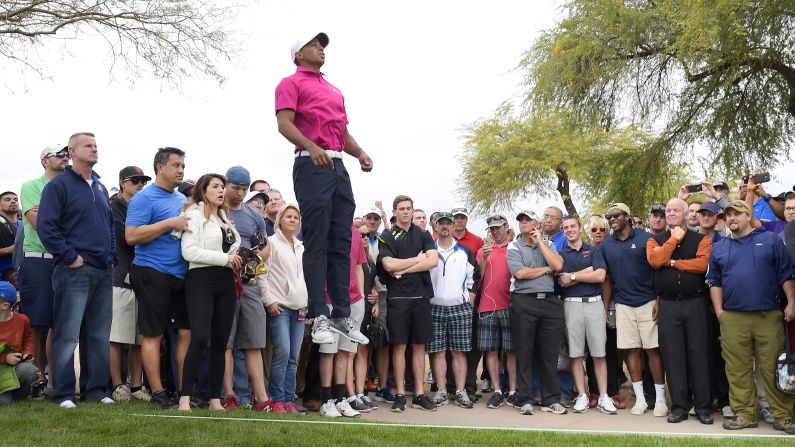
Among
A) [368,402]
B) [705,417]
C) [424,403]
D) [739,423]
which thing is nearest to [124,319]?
[368,402]

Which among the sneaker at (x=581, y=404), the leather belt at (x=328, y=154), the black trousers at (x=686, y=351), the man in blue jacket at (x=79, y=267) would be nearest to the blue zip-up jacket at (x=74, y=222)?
the man in blue jacket at (x=79, y=267)

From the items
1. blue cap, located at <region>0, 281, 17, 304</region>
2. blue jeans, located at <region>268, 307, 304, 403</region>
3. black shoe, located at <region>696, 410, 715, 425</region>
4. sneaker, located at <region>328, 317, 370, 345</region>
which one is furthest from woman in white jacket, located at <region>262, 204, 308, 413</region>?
black shoe, located at <region>696, 410, 715, 425</region>

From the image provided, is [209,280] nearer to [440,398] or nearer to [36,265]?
[36,265]

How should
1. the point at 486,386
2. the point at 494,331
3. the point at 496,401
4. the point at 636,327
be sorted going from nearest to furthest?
the point at 636,327, the point at 496,401, the point at 494,331, the point at 486,386

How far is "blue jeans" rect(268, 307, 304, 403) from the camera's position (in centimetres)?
749

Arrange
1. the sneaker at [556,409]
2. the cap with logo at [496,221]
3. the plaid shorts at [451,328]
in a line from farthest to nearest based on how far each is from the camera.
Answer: the cap with logo at [496,221] < the plaid shorts at [451,328] < the sneaker at [556,409]

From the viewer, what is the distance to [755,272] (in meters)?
7.61

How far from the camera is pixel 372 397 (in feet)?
29.9

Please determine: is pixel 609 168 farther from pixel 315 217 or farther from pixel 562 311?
pixel 315 217

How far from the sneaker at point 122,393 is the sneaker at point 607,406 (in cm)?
480

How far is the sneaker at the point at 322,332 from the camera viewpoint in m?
5.30

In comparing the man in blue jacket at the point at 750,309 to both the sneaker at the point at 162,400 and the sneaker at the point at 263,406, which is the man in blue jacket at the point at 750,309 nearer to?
the sneaker at the point at 263,406

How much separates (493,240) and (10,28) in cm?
949

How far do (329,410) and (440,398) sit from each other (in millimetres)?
1621
